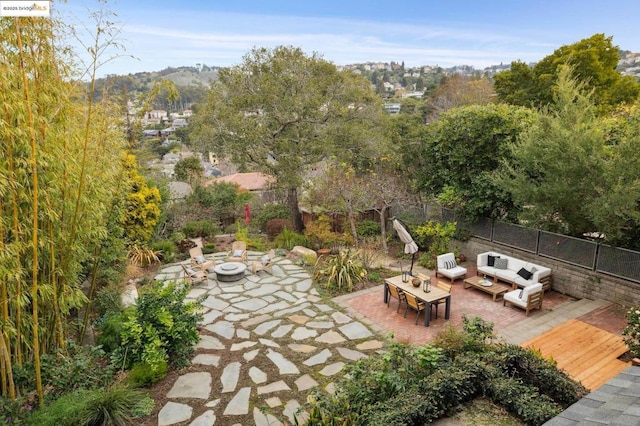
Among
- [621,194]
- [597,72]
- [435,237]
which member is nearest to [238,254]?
[435,237]

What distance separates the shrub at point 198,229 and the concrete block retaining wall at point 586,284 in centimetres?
901

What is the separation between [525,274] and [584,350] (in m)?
2.57

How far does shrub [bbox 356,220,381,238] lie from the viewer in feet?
40.4

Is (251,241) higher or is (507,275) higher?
(507,275)

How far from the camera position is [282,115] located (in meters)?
12.3

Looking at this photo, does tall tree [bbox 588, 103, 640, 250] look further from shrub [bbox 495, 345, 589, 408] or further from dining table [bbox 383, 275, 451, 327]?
shrub [bbox 495, 345, 589, 408]

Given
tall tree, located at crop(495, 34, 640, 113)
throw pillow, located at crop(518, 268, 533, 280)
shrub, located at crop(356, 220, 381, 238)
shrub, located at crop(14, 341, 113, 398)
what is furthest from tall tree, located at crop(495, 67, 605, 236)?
tall tree, located at crop(495, 34, 640, 113)

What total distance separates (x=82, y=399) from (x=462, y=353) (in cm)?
440

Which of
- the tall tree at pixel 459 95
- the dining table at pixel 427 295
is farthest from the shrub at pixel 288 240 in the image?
the tall tree at pixel 459 95

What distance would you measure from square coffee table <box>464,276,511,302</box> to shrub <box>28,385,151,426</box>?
6.81 meters

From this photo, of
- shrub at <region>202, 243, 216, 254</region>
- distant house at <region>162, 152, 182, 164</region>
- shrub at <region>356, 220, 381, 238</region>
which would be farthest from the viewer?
distant house at <region>162, 152, 182, 164</region>

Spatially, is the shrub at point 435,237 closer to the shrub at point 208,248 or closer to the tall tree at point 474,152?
the tall tree at point 474,152

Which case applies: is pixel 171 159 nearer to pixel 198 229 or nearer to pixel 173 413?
pixel 198 229

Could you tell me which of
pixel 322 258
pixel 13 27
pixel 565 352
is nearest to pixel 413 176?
pixel 322 258
